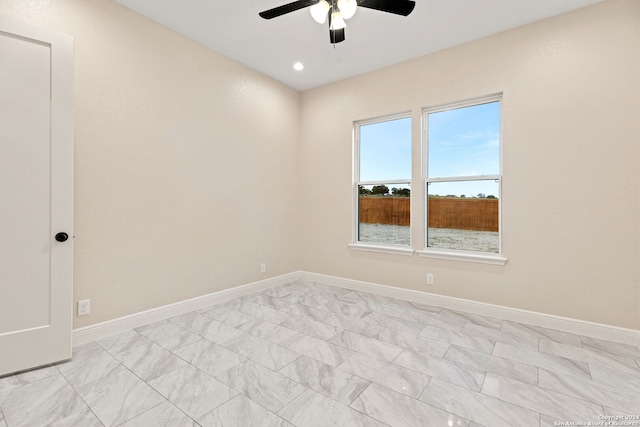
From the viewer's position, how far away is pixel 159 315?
3.08 metres

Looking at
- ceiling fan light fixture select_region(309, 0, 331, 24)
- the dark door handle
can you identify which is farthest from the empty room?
ceiling fan light fixture select_region(309, 0, 331, 24)

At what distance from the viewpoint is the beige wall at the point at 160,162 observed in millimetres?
2600

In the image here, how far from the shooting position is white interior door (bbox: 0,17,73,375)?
2.06m

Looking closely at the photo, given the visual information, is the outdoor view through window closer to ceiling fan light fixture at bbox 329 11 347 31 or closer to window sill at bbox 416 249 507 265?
window sill at bbox 416 249 507 265

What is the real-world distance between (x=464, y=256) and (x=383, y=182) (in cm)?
140

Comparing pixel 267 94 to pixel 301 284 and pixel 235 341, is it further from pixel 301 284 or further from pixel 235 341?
pixel 235 341

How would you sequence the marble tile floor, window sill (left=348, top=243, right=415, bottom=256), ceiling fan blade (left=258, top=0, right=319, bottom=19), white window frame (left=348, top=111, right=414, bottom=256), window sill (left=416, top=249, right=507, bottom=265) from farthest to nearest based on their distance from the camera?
white window frame (left=348, top=111, right=414, bottom=256), window sill (left=348, top=243, right=415, bottom=256), window sill (left=416, top=249, right=507, bottom=265), ceiling fan blade (left=258, top=0, right=319, bottom=19), the marble tile floor

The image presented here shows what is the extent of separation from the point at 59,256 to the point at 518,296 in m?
4.08

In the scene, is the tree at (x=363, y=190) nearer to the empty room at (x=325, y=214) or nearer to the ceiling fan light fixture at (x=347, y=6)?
the empty room at (x=325, y=214)

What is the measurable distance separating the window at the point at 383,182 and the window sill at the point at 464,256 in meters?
0.32

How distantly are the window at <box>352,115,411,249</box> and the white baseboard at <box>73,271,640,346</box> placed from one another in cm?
65

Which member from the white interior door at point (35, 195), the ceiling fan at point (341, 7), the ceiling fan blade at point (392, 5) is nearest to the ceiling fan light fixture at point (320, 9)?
the ceiling fan at point (341, 7)

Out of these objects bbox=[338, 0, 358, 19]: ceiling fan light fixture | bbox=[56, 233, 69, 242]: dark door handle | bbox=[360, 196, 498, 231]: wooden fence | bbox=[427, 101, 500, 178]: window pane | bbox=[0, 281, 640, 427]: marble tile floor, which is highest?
bbox=[338, 0, 358, 19]: ceiling fan light fixture

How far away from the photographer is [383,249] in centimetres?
402
